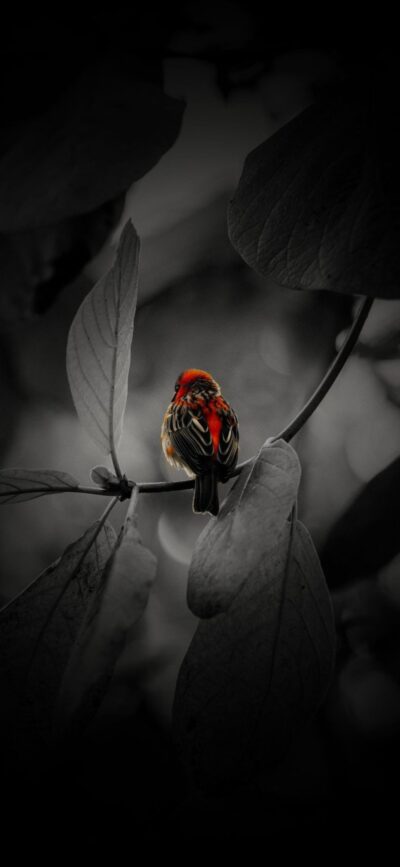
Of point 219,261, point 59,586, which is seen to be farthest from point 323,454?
point 59,586

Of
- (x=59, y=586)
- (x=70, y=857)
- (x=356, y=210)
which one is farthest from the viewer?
(x=70, y=857)

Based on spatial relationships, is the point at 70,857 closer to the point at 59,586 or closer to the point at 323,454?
the point at 59,586

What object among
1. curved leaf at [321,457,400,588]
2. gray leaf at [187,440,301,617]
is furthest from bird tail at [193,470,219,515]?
curved leaf at [321,457,400,588]

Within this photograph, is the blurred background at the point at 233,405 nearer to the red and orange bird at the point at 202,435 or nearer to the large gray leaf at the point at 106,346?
the red and orange bird at the point at 202,435

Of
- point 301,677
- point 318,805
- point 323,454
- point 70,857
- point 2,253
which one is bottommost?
point 318,805

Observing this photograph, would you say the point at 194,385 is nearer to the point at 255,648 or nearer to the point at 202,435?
the point at 202,435

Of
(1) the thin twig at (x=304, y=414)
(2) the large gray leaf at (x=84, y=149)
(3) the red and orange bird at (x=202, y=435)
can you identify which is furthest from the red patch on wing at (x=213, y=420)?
(2) the large gray leaf at (x=84, y=149)

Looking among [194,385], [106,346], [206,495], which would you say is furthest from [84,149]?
[194,385]

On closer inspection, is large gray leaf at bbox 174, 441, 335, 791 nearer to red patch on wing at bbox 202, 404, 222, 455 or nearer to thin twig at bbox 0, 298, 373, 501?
thin twig at bbox 0, 298, 373, 501
